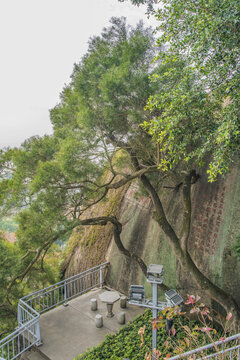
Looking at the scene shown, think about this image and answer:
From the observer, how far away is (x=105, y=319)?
6.15 meters

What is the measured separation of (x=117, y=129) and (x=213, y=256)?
327cm

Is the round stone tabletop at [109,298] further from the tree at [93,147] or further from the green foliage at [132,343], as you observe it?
the tree at [93,147]

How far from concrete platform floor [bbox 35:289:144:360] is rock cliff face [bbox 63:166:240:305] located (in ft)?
3.83

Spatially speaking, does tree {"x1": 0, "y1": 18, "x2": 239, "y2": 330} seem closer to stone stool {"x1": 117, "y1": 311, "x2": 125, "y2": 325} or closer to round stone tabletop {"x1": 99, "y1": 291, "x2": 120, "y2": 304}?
round stone tabletop {"x1": 99, "y1": 291, "x2": 120, "y2": 304}

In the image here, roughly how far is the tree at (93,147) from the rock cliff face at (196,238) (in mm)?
708

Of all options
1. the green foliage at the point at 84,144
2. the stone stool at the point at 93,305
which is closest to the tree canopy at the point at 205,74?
the green foliage at the point at 84,144

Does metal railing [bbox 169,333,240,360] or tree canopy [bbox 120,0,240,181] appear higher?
tree canopy [bbox 120,0,240,181]

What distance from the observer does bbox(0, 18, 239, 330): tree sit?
15.5ft

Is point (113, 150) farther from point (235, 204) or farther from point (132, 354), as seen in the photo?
point (132, 354)

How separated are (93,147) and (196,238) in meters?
3.08

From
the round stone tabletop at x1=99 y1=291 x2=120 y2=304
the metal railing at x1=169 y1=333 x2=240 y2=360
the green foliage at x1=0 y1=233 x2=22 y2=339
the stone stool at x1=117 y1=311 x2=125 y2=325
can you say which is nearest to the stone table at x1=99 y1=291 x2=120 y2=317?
the round stone tabletop at x1=99 y1=291 x2=120 y2=304

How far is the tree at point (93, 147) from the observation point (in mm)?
4727

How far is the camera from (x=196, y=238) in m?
6.15

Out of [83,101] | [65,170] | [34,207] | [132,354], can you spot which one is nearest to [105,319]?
[132,354]
